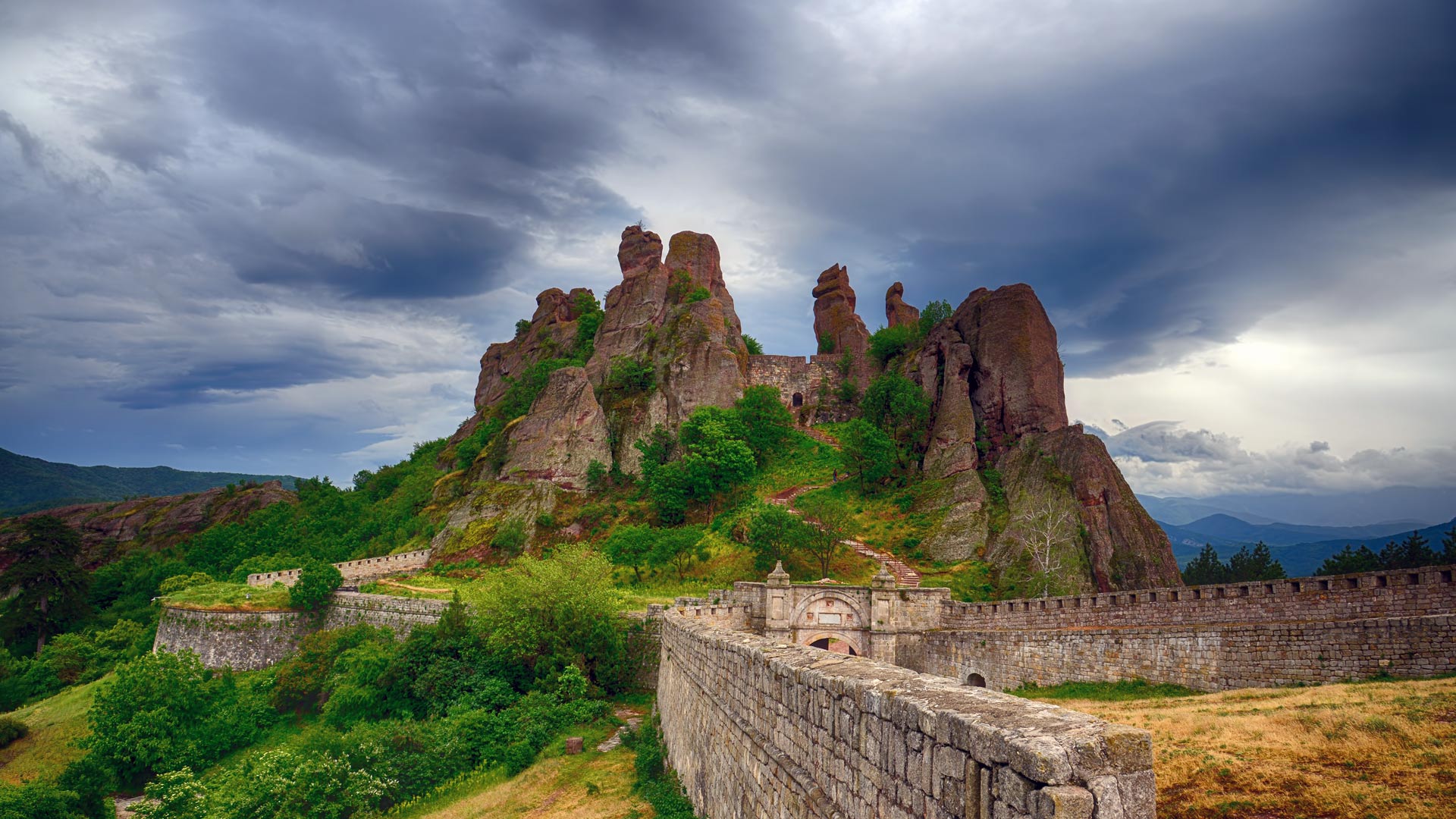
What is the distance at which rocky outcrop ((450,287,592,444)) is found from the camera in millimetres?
84125

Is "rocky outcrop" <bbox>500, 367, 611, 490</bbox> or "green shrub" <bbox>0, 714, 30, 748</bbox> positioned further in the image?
"rocky outcrop" <bbox>500, 367, 611, 490</bbox>

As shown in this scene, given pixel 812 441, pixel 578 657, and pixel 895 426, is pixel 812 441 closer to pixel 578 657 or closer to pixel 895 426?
pixel 895 426

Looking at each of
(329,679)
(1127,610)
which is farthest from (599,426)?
(1127,610)

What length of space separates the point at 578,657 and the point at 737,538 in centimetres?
2150

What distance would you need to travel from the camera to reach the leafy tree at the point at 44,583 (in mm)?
55312

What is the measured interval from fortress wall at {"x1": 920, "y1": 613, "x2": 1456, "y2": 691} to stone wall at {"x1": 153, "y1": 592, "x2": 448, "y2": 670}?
2962 cm

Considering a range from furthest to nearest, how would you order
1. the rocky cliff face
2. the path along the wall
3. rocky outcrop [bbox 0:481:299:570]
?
rocky outcrop [bbox 0:481:299:570]
the rocky cliff face
the path along the wall

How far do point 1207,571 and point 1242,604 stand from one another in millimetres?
48859

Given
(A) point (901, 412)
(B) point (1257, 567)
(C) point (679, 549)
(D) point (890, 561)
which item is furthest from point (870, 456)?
(B) point (1257, 567)

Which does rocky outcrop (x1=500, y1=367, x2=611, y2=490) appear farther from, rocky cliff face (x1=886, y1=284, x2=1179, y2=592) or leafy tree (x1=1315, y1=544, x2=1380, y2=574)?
leafy tree (x1=1315, y1=544, x2=1380, y2=574)

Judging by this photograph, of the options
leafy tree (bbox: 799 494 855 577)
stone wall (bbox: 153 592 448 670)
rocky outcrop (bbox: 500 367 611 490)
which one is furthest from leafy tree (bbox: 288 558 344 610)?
leafy tree (bbox: 799 494 855 577)

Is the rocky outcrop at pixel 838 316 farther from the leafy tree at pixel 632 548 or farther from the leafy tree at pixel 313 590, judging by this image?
the leafy tree at pixel 313 590

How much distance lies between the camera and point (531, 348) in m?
88.4

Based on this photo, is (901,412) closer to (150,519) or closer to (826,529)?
(826,529)
